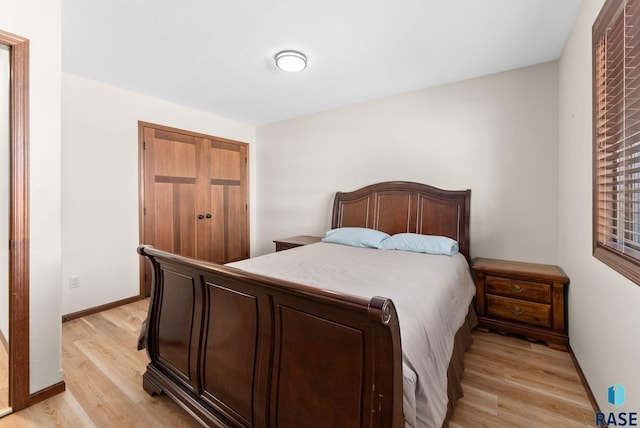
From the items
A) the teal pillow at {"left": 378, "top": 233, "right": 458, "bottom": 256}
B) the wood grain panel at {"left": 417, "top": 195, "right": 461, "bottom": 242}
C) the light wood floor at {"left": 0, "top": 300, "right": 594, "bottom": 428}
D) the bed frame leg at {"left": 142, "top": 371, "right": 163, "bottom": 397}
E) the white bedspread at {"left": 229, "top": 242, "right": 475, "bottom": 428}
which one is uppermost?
the wood grain panel at {"left": 417, "top": 195, "right": 461, "bottom": 242}

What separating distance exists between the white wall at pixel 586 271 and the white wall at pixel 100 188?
13.0ft

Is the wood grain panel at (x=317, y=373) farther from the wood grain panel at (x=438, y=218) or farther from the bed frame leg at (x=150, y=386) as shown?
the wood grain panel at (x=438, y=218)

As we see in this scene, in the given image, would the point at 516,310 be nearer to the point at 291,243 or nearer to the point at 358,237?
the point at 358,237

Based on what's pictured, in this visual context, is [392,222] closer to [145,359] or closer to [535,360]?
[535,360]

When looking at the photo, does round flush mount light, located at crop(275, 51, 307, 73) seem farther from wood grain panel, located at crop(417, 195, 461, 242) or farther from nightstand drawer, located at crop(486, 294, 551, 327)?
nightstand drawer, located at crop(486, 294, 551, 327)

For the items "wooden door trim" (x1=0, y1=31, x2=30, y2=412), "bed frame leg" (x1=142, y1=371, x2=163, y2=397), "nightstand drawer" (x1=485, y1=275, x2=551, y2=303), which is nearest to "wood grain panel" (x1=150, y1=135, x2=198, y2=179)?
"wooden door trim" (x1=0, y1=31, x2=30, y2=412)

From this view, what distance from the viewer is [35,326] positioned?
161 cm

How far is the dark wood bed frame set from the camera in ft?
2.79

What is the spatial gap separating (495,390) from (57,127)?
3.12 meters

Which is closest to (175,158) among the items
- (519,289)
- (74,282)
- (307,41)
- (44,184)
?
(74,282)

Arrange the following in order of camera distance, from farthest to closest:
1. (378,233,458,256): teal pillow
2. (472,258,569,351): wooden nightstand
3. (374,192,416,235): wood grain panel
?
(374,192,416,235): wood grain panel → (378,233,458,256): teal pillow → (472,258,569,351): wooden nightstand

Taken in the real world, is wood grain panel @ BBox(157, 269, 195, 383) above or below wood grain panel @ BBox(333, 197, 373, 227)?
below

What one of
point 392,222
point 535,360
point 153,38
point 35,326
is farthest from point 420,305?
point 153,38

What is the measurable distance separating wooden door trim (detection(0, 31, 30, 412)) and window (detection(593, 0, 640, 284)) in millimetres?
2957
